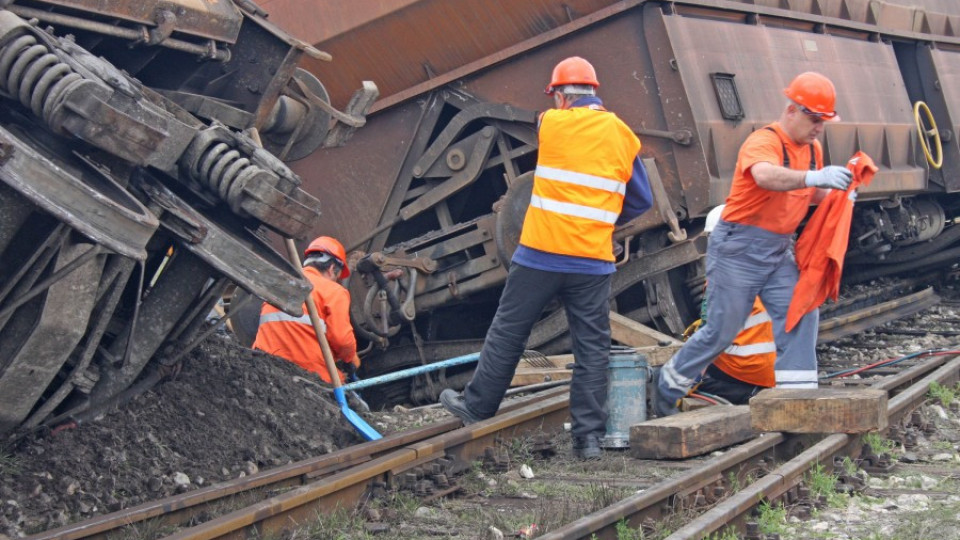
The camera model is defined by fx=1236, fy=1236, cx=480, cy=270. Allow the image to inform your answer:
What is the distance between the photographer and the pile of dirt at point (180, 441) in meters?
4.46

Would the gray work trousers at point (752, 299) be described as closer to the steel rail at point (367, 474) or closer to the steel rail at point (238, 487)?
the steel rail at point (367, 474)

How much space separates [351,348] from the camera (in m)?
7.00

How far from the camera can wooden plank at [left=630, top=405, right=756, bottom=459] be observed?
16.8ft

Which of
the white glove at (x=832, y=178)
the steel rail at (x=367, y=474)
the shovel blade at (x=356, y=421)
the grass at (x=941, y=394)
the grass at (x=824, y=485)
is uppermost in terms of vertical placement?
the white glove at (x=832, y=178)

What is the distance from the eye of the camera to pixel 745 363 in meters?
6.23

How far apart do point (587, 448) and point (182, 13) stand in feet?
8.30

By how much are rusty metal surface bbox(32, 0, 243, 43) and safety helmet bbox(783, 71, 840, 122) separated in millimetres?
2509

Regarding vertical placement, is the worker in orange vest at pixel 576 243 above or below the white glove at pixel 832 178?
below

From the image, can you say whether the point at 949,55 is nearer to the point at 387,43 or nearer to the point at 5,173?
the point at 387,43

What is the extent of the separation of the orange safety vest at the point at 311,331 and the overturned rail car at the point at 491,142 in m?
1.19

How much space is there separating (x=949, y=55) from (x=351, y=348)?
313 inches

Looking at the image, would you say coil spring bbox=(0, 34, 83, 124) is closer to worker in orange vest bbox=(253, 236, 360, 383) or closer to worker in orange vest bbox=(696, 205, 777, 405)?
worker in orange vest bbox=(253, 236, 360, 383)

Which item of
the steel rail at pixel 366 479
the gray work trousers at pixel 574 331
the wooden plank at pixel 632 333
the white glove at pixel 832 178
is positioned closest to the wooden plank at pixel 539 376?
the wooden plank at pixel 632 333

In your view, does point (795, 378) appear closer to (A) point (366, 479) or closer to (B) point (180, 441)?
(A) point (366, 479)
